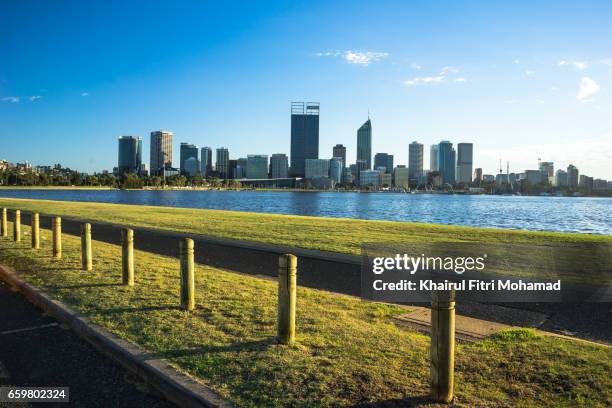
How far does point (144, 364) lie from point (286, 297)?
5.68 ft

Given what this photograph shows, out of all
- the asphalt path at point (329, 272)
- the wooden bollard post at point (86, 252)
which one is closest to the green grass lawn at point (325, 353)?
the asphalt path at point (329, 272)

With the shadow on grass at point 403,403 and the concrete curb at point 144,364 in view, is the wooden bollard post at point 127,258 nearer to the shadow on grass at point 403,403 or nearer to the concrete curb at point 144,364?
the concrete curb at point 144,364

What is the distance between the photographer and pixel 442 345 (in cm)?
436

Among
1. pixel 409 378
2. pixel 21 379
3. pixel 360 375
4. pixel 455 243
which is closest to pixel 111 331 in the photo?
pixel 21 379

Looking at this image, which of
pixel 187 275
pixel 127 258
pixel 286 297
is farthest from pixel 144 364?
pixel 127 258

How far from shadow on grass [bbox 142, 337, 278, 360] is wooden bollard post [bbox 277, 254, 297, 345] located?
6.9 inches

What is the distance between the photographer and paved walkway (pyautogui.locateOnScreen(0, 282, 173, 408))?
4.74m

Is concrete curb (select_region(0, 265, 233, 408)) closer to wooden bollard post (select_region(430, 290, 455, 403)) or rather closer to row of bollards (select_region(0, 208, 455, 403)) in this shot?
row of bollards (select_region(0, 208, 455, 403))

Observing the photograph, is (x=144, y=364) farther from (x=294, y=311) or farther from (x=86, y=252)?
(x=86, y=252)

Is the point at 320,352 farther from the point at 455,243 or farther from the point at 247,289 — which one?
the point at 455,243

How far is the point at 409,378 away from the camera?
4.86 metres

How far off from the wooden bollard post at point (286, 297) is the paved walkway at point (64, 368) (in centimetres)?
165

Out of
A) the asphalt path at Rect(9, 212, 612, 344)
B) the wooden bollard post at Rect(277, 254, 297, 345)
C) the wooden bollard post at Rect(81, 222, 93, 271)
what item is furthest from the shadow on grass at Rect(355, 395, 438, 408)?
the wooden bollard post at Rect(81, 222, 93, 271)

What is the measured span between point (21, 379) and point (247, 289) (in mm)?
4197
